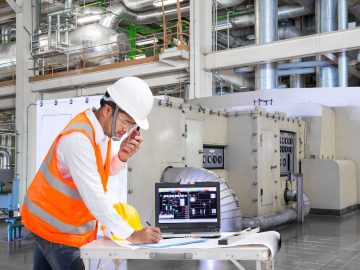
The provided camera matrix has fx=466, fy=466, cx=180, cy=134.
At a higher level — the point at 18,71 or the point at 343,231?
the point at 18,71

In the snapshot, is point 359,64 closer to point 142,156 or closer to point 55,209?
point 142,156

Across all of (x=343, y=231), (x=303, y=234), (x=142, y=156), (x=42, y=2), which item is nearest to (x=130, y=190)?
(x=142, y=156)

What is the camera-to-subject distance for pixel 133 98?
2.29 metres

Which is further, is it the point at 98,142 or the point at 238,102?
the point at 238,102

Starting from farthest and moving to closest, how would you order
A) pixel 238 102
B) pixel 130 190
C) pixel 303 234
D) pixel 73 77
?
pixel 73 77
pixel 238 102
pixel 303 234
pixel 130 190

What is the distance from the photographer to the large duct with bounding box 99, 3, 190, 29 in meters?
14.8

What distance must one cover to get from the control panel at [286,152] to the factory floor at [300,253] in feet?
4.51

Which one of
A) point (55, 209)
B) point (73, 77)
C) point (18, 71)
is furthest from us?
point (18, 71)

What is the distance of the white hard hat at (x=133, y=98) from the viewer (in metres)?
2.28

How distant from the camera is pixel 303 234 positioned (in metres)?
7.54

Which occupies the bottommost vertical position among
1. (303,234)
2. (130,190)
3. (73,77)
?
(303,234)

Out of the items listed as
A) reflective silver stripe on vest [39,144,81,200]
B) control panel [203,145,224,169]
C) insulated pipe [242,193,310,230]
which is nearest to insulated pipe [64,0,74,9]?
control panel [203,145,224,169]

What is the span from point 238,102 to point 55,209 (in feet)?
30.4

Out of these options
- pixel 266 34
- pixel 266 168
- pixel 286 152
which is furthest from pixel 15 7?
pixel 266 168
